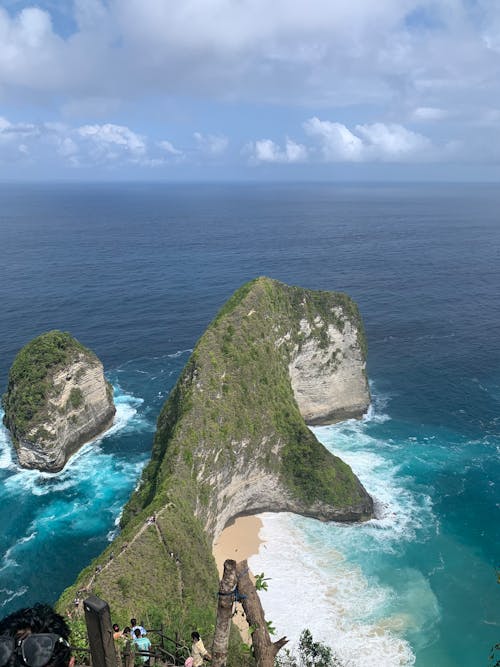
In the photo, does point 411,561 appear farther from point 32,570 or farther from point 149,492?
point 32,570

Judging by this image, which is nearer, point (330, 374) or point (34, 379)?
point (34, 379)

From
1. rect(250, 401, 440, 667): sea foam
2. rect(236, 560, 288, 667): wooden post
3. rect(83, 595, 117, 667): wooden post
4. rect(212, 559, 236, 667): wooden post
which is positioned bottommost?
rect(250, 401, 440, 667): sea foam

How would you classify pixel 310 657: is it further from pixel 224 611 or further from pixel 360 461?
pixel 360 461

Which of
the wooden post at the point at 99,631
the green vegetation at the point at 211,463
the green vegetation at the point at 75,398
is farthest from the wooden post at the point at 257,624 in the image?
the green vegetation at the point at 75,398

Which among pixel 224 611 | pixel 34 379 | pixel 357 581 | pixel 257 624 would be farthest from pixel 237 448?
pixel 224 611

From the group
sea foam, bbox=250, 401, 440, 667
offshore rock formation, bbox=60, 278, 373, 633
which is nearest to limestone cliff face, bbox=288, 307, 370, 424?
offshore rock formation, bbox=60, 278, 373, 633

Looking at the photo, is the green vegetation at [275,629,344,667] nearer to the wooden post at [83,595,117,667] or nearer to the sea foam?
the sea foam
